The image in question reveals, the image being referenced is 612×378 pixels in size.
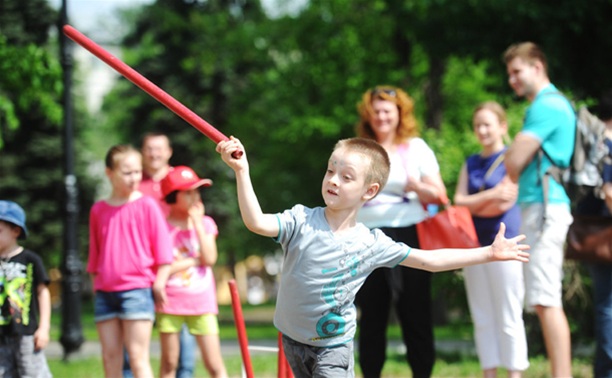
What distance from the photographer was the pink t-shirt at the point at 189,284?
6.54 metres

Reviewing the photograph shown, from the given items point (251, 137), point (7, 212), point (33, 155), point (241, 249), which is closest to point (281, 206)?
point (251, 137)

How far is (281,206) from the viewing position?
30.0 metres

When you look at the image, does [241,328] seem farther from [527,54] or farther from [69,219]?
[69,219]

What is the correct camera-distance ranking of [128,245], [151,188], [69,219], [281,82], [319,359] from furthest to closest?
[281,82]
[69,219]
[151,188]
[128,245]
[319,359]

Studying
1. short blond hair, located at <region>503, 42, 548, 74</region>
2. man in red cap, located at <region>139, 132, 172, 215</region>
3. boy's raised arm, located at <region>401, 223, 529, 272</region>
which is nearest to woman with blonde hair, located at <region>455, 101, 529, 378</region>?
short blond hair, located at <region>503, 42, 548, 74</region>

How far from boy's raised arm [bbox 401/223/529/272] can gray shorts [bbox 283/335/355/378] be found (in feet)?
1.75

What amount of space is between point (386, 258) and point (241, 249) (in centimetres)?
3024

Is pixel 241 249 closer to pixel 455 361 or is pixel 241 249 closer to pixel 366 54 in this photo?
pixel 366 54

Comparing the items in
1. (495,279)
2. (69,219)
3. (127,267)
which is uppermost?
(69,219)

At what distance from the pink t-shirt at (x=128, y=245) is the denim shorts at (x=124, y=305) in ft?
0.14

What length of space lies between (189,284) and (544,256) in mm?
2426

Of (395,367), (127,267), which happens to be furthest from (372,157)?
(395,367)

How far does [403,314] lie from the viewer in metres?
6.18

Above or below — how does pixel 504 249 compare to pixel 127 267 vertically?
below
